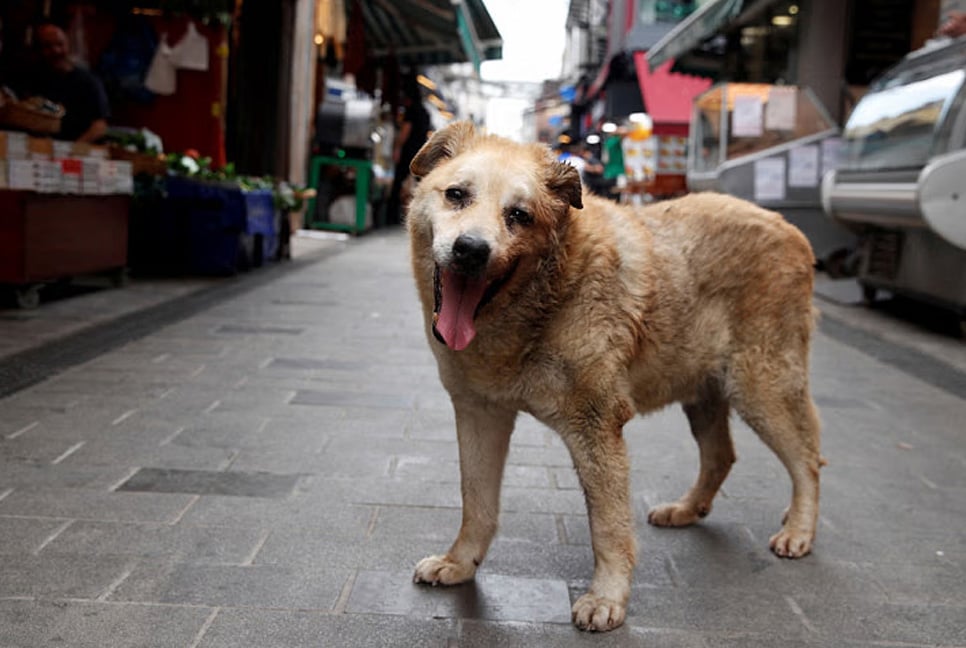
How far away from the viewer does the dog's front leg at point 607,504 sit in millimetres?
2912

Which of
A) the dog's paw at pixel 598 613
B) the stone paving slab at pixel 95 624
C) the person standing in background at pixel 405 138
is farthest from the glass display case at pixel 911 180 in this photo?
the person standing in background at pixel 405 138

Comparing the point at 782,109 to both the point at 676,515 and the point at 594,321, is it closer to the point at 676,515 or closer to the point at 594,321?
the point at 676,515

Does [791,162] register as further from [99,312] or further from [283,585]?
[283,585]

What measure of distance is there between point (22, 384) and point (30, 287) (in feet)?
8.73

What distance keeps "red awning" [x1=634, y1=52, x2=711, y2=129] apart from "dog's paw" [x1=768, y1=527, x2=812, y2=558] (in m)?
24.1

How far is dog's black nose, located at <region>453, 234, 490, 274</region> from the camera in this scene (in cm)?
256

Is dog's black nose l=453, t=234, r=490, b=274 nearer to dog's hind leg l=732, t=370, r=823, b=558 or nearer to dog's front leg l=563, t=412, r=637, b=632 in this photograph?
dog's front leg l=563, t=412, r=637, b=632

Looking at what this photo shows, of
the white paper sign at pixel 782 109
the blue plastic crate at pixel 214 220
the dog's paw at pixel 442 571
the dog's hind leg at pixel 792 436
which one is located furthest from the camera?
the white paper sign at pixel 782 109

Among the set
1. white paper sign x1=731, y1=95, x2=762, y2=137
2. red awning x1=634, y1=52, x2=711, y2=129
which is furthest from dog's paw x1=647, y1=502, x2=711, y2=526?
red awning x1=634, y1=52, x2=711, y2=129

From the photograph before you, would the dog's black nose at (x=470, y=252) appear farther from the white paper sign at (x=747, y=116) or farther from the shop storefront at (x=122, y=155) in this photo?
the white paper sign at (x=747, y=116)

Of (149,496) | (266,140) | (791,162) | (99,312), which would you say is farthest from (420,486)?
(266,140)

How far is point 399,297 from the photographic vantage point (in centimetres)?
1038

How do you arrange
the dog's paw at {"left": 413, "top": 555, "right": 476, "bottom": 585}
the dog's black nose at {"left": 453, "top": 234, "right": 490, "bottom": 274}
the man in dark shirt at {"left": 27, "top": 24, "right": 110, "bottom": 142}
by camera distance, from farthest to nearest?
the man in dark shirt at {"left": 27, "top": 24, "right": 110, "bottom": 142} → the dog's paw at {"left": 413, "top": 555, "right": 476, "bottom": 585} → the dog's black nose at {"left": 453, "top": 234, "right": 490, "bottom": 274}

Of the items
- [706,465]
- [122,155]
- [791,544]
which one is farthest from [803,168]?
[791,544]
